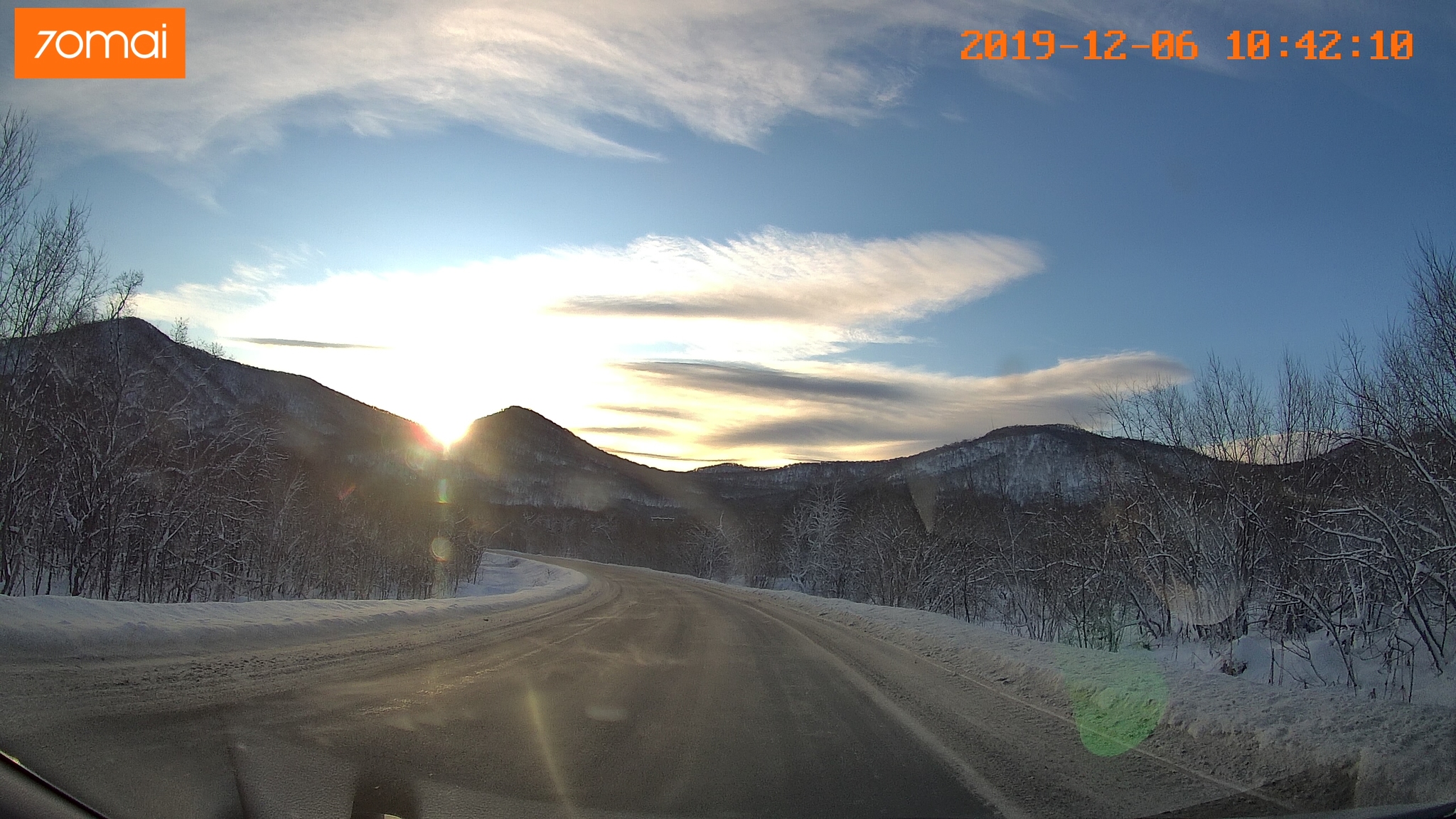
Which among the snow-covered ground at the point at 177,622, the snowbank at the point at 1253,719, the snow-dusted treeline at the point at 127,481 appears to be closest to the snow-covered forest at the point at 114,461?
the snow-dusted treeline at the point at 127,481

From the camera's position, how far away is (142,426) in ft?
75.7

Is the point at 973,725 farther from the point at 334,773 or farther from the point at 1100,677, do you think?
the point at 334,773

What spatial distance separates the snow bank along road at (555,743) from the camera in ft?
14.8

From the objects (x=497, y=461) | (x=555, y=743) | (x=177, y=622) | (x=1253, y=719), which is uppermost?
(x=497, y=461)

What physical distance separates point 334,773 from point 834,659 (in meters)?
8.83

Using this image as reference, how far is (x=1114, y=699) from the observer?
8039mm

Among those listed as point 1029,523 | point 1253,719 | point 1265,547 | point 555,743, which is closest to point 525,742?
point 555,743

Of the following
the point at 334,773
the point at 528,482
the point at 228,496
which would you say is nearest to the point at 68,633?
the point at 334,773

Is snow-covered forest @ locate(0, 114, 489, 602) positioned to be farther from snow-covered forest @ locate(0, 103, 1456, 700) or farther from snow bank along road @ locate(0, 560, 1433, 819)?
snow bank along road @ locate(0, 560, 1433, 819)

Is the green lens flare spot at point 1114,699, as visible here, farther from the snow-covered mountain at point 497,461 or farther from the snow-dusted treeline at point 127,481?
the snow-dusted treeline at point 127,481

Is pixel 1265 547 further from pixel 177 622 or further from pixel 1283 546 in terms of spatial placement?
pixel 177 622

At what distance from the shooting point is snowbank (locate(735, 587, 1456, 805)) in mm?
5141

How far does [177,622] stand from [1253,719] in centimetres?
1234

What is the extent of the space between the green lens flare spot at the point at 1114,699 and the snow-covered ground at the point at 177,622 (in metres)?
9.80
